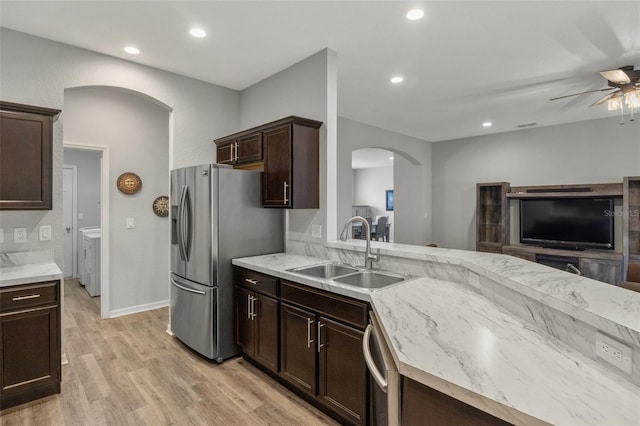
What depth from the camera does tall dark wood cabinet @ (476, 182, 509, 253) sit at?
6343 mm

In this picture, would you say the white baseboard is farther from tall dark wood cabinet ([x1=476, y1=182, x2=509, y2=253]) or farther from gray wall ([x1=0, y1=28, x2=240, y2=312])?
tall dark wood cabinet ([x1=476, y1=182, x2=509, y2=253])

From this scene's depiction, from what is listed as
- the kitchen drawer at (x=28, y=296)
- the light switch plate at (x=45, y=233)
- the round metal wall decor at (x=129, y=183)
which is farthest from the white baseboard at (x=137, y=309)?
the kitchen drawer at (x=28, y=296)

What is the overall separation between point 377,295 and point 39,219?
293 centimetres

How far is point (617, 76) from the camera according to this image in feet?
9.71

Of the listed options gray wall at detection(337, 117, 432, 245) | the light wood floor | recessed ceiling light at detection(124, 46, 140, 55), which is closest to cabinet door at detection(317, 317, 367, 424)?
the light wood floor

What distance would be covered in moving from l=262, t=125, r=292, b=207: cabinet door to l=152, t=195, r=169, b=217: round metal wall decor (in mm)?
2012

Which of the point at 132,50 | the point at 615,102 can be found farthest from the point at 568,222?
the point at 132,50

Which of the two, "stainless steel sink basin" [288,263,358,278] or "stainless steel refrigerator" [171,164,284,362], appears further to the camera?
"stainless steel refrigerator" [171,164,284,362]

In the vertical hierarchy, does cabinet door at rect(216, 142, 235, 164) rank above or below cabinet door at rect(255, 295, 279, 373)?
above

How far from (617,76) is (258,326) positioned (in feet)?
13.0

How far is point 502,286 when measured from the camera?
164 cm

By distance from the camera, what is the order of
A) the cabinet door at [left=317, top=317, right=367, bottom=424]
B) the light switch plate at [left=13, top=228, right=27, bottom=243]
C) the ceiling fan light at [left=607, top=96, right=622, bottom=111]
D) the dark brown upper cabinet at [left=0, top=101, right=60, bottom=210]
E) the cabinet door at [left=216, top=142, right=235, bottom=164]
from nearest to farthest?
the cabinet door at [left=317, top=317, right=367, bottom=424]
the dark brown upper cabinet at [left=0, top=101, right=60, bottom=210]
the light switch plate at [left=13, top=228, right=27, bottom=243]
the ceiling fan light at [left=607, top=96, right=622, bottom=111]
the cabinet door at [left=216, top=142, right=235, bottom=164]

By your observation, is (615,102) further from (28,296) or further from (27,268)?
(27,268)

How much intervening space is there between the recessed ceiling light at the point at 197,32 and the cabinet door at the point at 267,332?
7.54 ft
